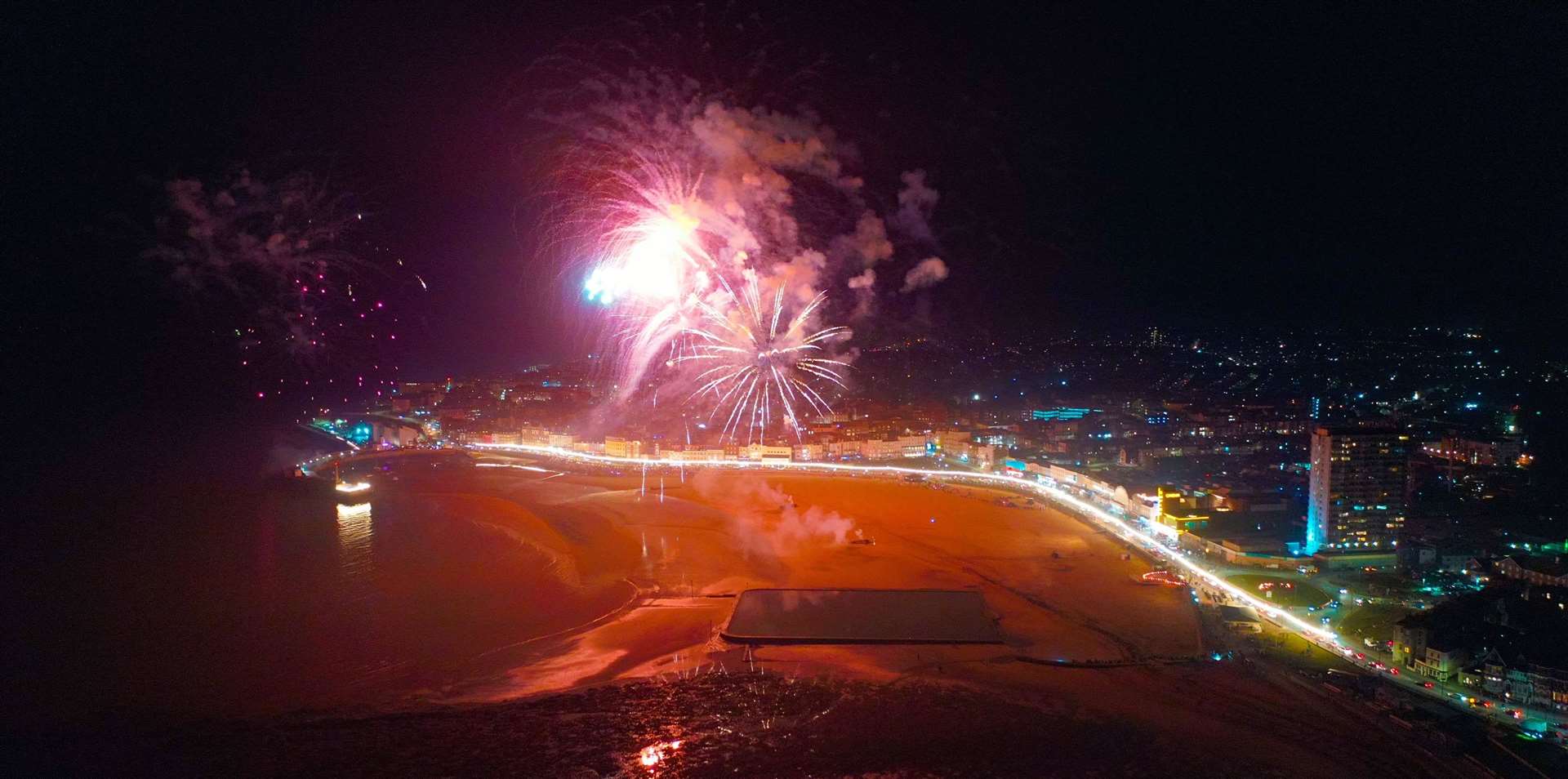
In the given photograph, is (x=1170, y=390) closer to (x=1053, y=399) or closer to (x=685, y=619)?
(x=1053, y=399)

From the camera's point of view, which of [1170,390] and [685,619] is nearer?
[685,619]

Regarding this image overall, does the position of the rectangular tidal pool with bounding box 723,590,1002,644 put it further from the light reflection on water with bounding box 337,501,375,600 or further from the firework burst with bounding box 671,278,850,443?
the firework burst with bounding box 671,278,850,443

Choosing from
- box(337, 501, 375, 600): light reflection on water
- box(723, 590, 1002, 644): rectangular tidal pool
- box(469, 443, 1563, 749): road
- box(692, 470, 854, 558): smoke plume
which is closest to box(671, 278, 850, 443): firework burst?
box(469, 443, 1563, 749): road

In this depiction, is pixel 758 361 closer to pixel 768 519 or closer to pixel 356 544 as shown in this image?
pixel 768 519

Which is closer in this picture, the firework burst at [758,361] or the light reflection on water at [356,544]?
the light reflection on water at [356,544]

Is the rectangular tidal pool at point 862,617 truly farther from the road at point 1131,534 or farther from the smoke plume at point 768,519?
the road at point 1131,534

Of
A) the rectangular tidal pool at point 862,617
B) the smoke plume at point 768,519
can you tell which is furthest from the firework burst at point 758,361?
the rectangular tidal pool at point 862,617

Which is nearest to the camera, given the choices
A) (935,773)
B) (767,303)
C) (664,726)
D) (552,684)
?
(935,773)

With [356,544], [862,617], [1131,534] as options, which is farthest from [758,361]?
[862,617]

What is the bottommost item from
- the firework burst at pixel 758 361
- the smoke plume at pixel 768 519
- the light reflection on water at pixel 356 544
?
the light reflection on water at pixel 356 544

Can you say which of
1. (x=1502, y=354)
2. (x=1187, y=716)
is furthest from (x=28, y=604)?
(x=1502, y=354)
